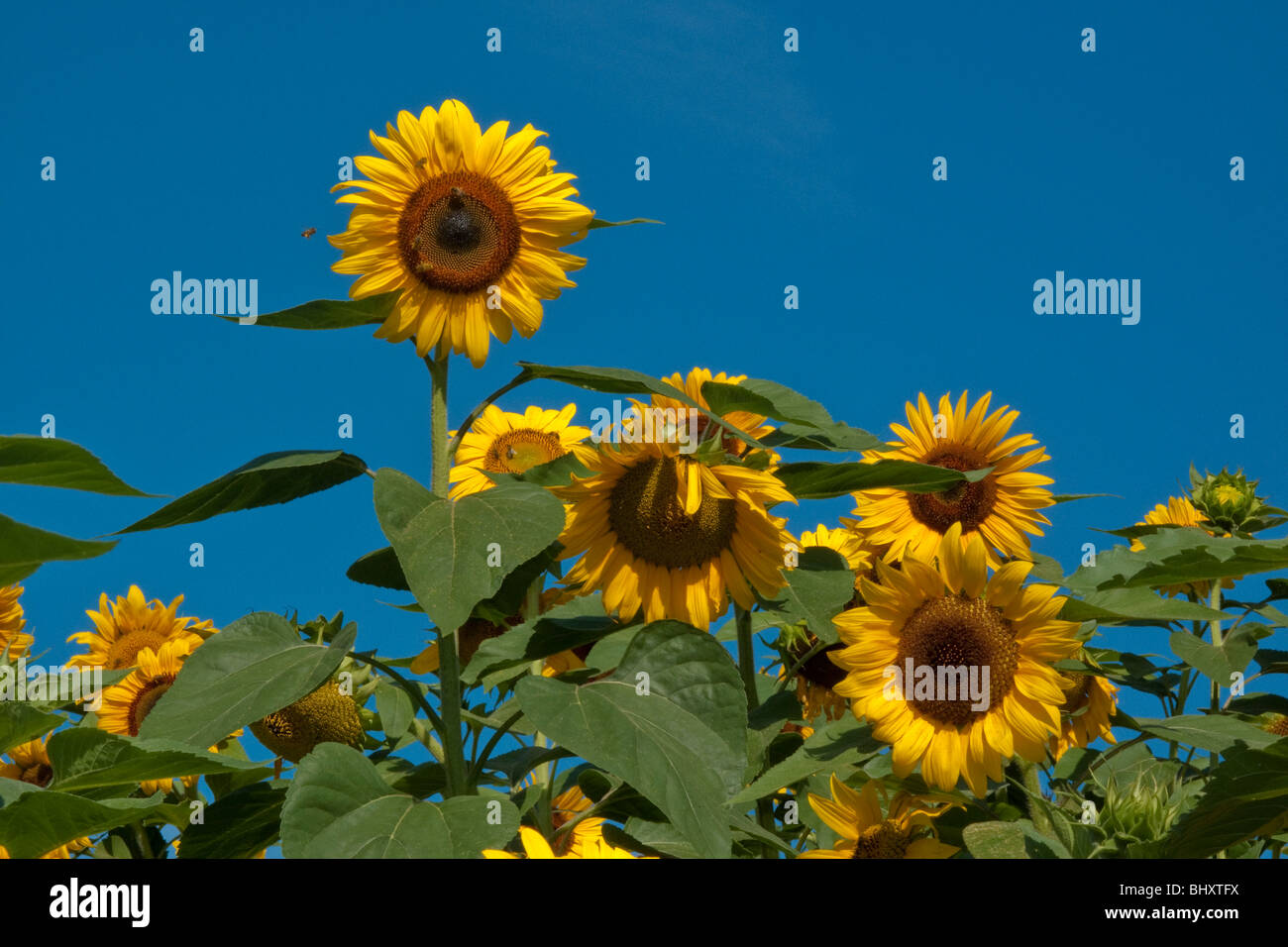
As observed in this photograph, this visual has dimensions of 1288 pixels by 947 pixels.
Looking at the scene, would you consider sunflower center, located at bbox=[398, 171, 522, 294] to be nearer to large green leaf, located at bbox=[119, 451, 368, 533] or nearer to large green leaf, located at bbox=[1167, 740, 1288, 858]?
large green leaf, located at bbox=[119, 451, 368, 533]

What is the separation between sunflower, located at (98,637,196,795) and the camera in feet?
14.6

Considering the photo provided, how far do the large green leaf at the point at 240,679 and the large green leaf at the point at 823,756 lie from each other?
88 cm

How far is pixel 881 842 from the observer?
290 cm

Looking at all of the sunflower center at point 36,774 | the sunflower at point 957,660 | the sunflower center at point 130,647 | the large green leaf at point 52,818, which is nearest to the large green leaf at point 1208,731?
the sunflower at point 957,660

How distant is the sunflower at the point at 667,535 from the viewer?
2891 millimetres

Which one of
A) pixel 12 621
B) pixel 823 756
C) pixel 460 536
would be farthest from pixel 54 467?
pixel 12 621

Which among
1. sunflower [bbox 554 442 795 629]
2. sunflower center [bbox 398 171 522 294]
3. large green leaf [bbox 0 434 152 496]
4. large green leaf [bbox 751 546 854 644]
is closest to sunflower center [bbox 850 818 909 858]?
large green leaf [bbox 751 546 854 644]

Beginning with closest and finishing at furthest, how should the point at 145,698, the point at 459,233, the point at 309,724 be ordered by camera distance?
1. the point at 459,233
2. the point at 309,724
3. the point at 145,698

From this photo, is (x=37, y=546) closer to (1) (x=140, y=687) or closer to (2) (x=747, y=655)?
(2) (x=747, y=655)

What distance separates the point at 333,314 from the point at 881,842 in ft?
5.73
